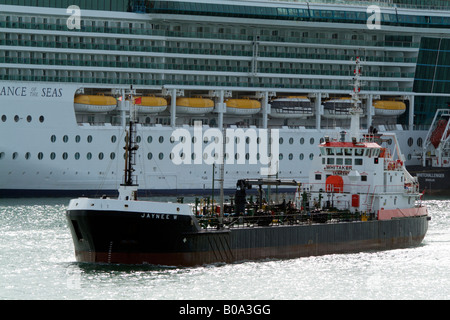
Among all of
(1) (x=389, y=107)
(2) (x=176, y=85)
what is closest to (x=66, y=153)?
(2) (x=176, y=85)

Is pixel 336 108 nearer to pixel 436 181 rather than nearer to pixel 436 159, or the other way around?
pixel 436 159

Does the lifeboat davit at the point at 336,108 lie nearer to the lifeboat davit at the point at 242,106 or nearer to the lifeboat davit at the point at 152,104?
the lifeboat davit at the point at 242,106

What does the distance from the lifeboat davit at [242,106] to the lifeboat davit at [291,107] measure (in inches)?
60.7

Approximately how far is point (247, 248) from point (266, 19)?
34596 mm

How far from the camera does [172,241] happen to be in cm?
4216

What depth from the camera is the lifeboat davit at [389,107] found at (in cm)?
8381

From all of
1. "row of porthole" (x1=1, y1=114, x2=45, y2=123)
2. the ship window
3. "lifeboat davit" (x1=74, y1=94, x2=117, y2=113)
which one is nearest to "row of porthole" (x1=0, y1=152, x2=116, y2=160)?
"row of porthole" (x1=1, y1=114, x2=45, y2=123)

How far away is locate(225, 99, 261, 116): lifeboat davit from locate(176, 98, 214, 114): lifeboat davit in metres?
1.70

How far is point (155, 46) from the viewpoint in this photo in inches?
2931

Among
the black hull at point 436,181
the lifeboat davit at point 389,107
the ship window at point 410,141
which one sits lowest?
the black hull at point 436,181

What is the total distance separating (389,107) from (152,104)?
19374 millimetres

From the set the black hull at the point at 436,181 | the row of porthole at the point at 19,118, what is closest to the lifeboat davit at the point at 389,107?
the black hull at the point at 436,181

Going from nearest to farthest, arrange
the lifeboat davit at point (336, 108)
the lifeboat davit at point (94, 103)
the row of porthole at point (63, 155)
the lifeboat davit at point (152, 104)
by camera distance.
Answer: the row of porthole at point (63, 155), the lifeboat davit at point (94, 103), the lifeboat davit at point (152, 104), the lifeboat davit at point (336, 108)

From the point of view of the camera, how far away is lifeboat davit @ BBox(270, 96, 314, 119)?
260 feet
